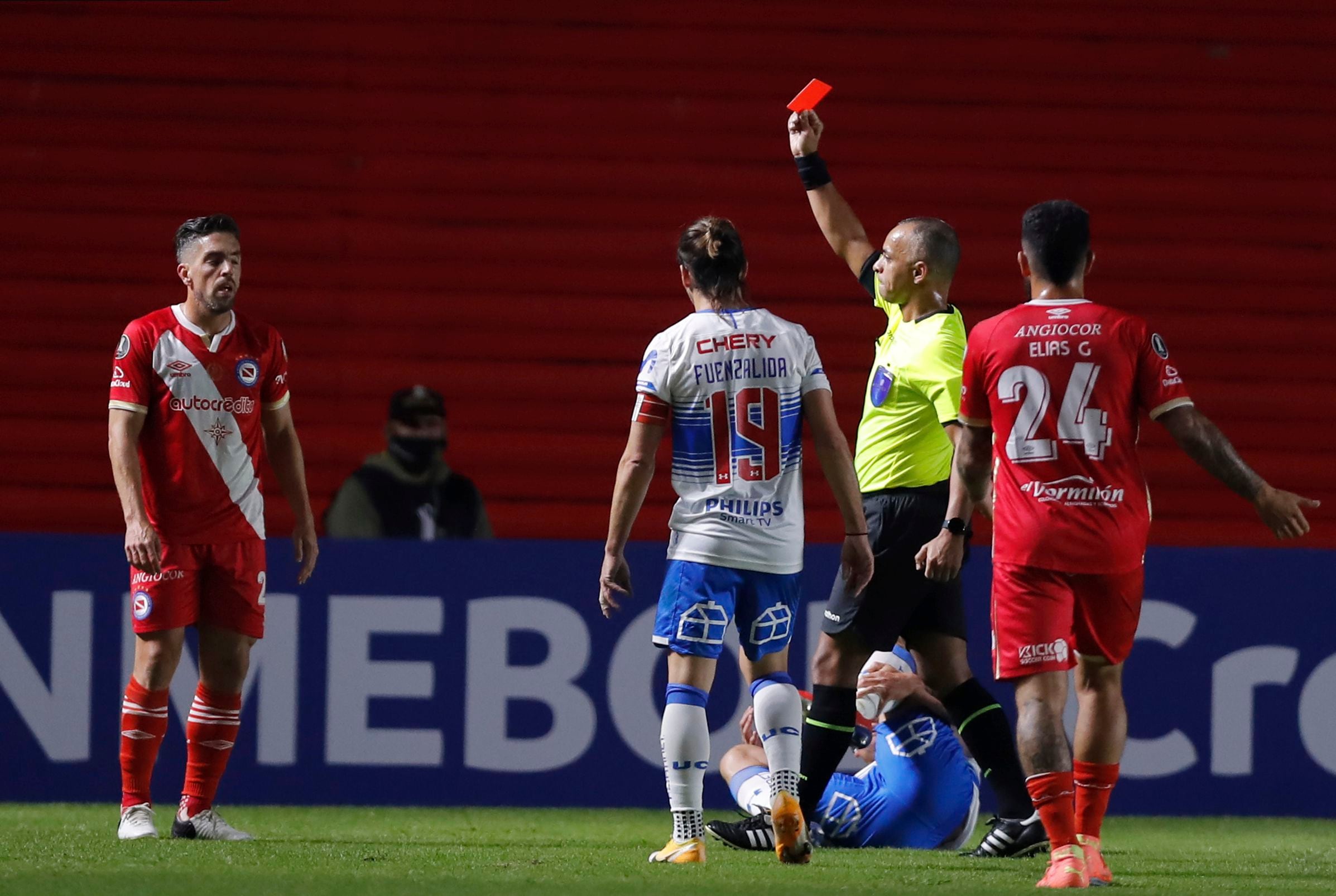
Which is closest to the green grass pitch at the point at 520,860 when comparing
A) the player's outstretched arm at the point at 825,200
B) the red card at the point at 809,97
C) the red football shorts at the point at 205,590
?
the red football shorts at the point at 205,590

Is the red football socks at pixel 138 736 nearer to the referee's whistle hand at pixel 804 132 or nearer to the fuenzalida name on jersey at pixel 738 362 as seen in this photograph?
the fuenzalida name on jersey at pixel 738 362

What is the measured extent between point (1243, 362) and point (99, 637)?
593 cm

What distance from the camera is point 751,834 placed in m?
5.77

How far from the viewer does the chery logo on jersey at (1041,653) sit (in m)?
4.65

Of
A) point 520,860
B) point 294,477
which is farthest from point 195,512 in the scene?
point 520,860

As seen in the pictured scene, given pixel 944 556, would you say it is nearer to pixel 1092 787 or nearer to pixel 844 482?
pixel 844 482

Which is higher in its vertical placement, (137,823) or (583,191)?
(583,191)

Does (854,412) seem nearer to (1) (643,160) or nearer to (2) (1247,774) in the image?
(1) (643,160)

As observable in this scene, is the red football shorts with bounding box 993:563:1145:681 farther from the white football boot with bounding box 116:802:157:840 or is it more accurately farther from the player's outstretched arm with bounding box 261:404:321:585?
the white football boot with bounding box 116:802:157:840

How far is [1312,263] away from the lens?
9.66 metres

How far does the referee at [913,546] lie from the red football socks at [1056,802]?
102 cm

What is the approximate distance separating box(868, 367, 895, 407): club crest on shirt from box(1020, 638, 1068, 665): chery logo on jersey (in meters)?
1.33

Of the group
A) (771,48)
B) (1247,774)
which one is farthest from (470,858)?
(771,48)

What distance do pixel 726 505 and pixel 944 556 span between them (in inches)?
24.5
